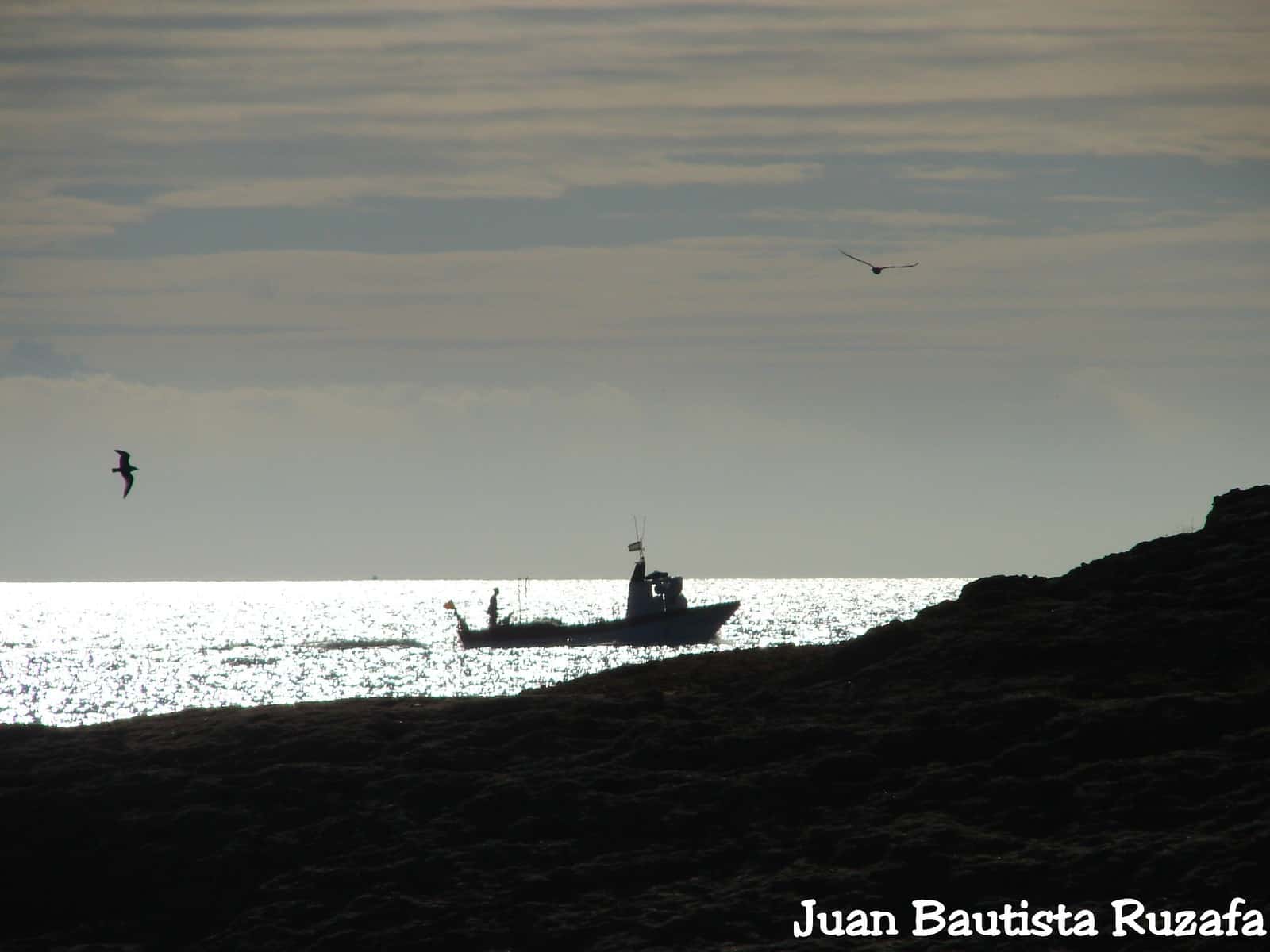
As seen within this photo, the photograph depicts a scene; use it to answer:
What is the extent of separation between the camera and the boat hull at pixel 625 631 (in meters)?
115

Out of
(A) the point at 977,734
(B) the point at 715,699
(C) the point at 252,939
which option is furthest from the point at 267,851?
(A) the point at 977,734

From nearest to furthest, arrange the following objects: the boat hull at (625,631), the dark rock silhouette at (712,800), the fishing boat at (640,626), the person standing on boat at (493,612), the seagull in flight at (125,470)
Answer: the dark rock silhouette at (712,800) → the seagull in flight at (125,470) → the fishing boat at (640,626) → the boat hull at (625,631) → the person standing on boat at (493,612)

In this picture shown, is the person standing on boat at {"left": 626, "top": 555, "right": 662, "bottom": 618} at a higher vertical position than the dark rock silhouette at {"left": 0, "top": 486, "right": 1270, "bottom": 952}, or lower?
higher

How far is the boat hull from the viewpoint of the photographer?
115 m

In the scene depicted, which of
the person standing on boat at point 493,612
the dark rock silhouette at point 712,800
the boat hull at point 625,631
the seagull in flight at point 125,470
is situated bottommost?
the dark rock silhouette at point 712,800

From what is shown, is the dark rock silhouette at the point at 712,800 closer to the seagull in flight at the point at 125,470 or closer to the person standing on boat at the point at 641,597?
the seagull in flight at the point at 125,470

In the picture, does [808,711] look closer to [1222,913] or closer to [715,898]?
[715,898]

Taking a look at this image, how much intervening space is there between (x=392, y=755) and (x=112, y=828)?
2297 millimetres

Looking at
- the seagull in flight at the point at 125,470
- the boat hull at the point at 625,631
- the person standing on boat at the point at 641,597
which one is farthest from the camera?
the boat hull at the point at 625,631

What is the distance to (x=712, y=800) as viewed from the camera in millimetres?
11227

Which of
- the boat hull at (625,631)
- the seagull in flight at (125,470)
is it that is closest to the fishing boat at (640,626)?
the boat hull at (625,631)

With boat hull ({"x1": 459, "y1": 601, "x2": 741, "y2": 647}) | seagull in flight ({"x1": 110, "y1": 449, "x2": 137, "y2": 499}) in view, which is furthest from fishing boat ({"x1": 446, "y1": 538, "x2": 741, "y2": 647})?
seagull in flight ({"x1": 110, "y1": 449, "x2": 137, "y2": 499})

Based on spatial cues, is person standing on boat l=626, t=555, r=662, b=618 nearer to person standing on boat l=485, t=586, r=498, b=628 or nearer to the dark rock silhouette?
person standing on boat l=485, t=586, r=498, b=628

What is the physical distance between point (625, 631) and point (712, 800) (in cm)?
10592
